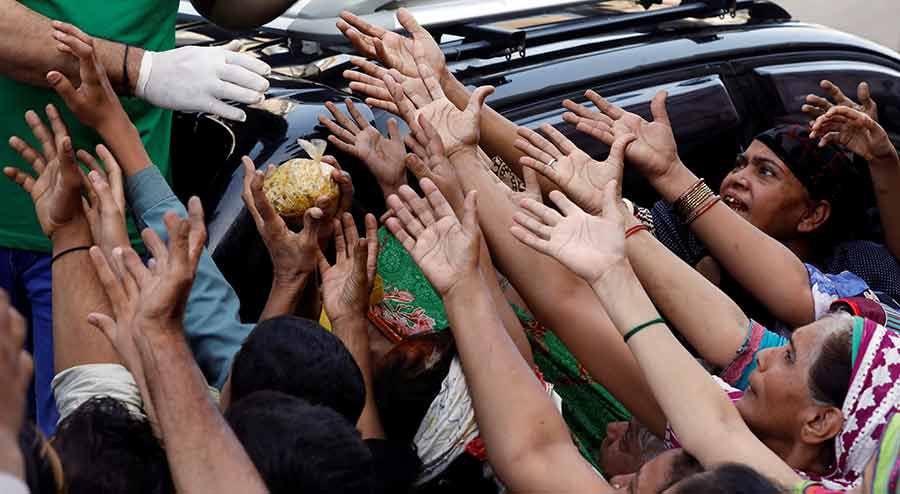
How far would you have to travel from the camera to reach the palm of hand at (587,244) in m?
2.05

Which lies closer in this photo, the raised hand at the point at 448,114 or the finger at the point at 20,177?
the finger at the point at 20,177

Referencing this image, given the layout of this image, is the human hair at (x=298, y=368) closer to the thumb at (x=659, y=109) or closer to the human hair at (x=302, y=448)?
the human hair at (x=302, y=448)

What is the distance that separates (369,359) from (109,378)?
57 centimetres

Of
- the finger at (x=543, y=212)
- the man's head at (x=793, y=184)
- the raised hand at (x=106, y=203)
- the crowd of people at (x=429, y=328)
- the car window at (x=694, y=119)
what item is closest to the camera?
the crowd of people at (x=429, y=328)

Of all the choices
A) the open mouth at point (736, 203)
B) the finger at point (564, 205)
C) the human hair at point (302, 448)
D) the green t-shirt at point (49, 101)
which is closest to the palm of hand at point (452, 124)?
the finger at point (564, 205)

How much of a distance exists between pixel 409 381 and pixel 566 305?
360mm

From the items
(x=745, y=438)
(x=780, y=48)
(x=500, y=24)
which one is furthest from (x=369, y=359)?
(x=780, y=48)

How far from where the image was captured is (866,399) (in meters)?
2.02

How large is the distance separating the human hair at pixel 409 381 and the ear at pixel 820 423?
625 mm

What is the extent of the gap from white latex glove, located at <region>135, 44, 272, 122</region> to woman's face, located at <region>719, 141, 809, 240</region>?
1.44 m

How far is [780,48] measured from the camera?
3.43m

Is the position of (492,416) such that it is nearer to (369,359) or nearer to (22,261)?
(369,359)

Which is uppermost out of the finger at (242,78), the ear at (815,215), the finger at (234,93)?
the finger at (242,78)

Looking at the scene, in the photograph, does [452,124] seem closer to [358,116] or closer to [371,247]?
[358,116]
